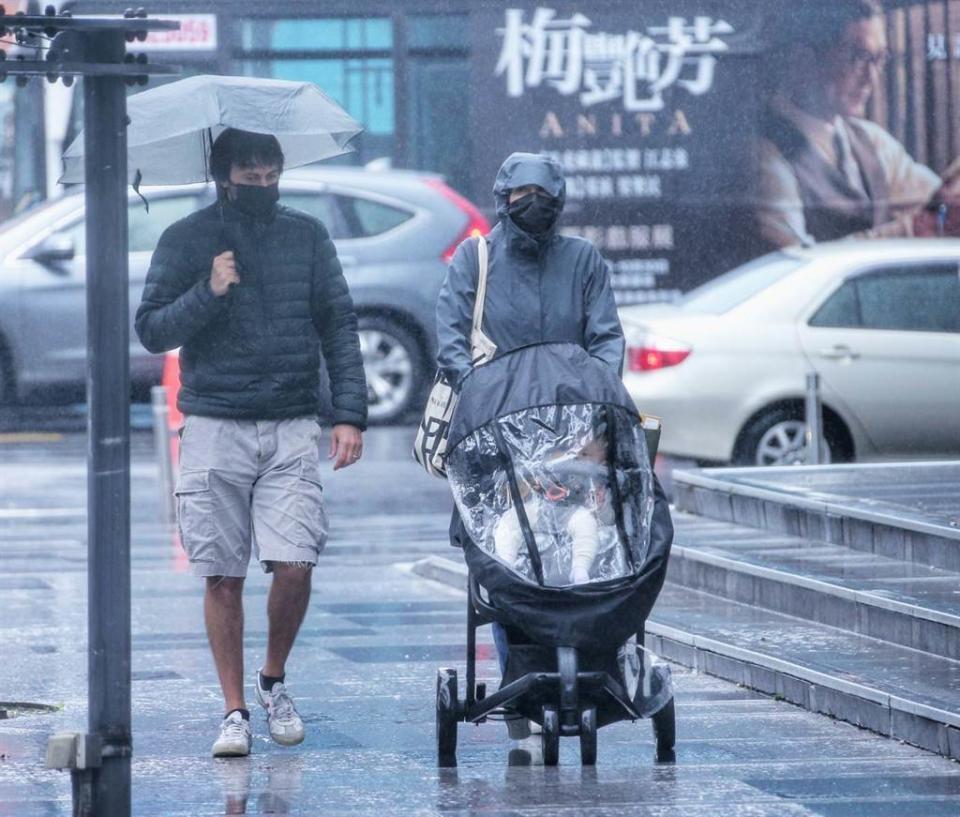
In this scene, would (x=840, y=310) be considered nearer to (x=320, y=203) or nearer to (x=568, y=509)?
(x=320, y=203)

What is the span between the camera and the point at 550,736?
5.59 meters

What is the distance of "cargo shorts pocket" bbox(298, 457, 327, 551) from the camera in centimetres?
606

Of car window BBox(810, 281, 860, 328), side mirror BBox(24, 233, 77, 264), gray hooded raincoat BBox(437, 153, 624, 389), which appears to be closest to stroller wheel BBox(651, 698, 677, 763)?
gray hooded raincoat BBox(437, 153, 624, 389)

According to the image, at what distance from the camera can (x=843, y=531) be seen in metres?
8.98

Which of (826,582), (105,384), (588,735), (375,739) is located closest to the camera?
(105,384)

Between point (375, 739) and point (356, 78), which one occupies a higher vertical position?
point (356, 78)

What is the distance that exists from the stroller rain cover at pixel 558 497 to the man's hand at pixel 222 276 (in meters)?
0.75

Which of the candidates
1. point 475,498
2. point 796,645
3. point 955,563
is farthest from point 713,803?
point 955,563

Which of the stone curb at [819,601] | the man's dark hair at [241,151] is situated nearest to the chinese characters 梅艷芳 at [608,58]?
the stone curb at [819,601]

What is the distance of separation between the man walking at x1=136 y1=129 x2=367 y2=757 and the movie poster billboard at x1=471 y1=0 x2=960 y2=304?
9.28 meters

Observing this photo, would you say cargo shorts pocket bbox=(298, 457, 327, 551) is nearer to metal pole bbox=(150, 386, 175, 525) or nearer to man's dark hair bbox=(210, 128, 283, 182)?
man's dark hair bbox=(210, 128, 283, 182)

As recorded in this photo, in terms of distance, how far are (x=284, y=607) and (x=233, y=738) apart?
42 centimetres

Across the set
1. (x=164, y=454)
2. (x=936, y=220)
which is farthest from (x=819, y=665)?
(x=936, y=220)

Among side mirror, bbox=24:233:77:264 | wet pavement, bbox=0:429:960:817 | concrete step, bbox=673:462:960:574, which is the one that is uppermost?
side mirror, bbox=24:233:77:264
